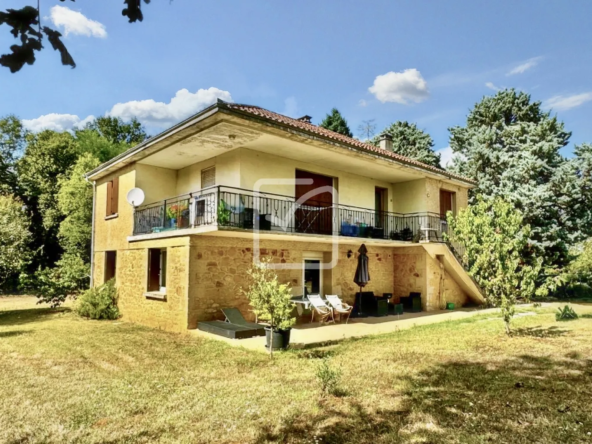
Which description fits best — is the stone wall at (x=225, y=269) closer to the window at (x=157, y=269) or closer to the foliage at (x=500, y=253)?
the window at (x=157, y=269)

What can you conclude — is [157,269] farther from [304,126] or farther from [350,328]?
[304,126]

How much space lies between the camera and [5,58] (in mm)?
2152

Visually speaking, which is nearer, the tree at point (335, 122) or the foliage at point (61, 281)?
the foliage at point (61, 281)

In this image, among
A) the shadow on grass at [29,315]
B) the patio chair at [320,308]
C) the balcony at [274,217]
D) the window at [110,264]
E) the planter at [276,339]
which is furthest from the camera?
the window at [110,264]

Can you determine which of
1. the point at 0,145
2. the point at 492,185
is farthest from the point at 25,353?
the point at 0,145

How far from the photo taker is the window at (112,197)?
559 inches

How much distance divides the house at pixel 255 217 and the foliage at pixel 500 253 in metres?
4.02

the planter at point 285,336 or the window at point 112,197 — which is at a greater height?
the window at point 112,197

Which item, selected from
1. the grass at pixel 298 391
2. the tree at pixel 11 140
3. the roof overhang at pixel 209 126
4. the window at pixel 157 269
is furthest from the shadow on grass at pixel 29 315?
the tree at pixel 11 140

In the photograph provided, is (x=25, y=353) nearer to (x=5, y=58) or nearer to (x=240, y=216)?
(x=240, y=216)

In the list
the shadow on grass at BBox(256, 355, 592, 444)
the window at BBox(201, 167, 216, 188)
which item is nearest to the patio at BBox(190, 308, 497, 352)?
the shadow on grass at BBox(256, 355, 592, 444)

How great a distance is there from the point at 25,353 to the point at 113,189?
7.96 meters

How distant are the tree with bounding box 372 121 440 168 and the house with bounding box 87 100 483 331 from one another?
40.6 ft

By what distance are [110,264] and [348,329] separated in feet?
32.7
